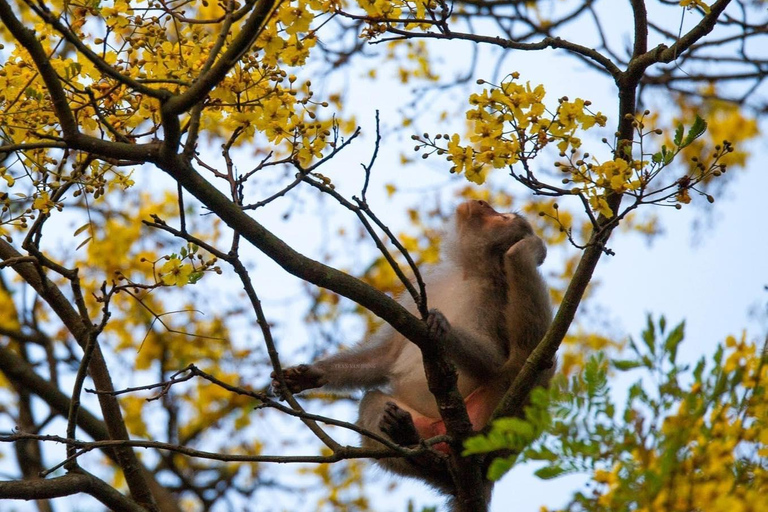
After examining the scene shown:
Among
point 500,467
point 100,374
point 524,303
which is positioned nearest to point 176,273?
point 100,374

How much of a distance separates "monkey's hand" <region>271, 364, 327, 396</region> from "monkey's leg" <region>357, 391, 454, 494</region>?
337 millimetres

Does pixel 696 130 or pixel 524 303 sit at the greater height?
pixel 524 303

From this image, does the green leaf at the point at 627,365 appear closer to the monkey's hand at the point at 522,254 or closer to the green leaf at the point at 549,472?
the green leaf at the point at 549,472

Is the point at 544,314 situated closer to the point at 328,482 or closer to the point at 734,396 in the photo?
the point at 734,396

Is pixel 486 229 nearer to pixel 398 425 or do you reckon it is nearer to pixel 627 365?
pixel 398 425

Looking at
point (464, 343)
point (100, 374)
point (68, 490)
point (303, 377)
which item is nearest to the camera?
point (68, 490)

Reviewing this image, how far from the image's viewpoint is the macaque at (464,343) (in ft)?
17.8

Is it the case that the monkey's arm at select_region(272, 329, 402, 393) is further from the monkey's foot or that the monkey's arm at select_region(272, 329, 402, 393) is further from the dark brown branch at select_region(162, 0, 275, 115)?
the dark brown branch at select_region(162, 0, 275, 115)

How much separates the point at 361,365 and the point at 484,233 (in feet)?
3.90

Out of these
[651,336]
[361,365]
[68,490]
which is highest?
[361,365]

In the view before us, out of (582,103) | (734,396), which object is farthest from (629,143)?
(734,396)

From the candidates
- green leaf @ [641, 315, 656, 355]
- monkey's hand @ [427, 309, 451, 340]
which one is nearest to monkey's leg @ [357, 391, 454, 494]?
monkey's hand @ [427, 309, 451, 340]

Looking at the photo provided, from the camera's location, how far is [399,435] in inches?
195

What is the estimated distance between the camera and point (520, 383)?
14.5 feet
